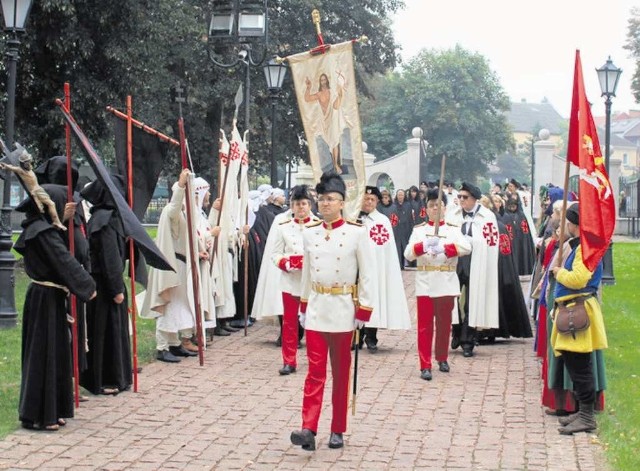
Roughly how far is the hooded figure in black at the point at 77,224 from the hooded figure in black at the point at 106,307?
0.30 meters

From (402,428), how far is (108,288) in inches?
116

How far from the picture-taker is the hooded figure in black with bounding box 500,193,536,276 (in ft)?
78.8

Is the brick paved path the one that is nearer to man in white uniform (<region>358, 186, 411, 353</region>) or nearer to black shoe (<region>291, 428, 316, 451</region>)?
black shoe (<region>291, 428, 316, 451</region>)

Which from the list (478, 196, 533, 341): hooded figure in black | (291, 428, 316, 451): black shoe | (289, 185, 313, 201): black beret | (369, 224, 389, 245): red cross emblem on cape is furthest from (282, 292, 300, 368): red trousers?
(291, 428, 316, 451): black shoe

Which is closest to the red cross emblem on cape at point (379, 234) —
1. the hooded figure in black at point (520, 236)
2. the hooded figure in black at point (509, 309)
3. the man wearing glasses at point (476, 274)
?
the man wearing glasses at point (476, 274)

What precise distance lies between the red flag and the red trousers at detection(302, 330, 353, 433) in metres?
1.87

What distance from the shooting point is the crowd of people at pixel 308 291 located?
8.80 m

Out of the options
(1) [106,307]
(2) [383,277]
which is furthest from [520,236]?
(1) [106,307]

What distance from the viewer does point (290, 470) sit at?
7.95 m

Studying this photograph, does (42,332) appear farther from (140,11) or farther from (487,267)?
(140,11)

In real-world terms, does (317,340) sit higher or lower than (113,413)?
higher

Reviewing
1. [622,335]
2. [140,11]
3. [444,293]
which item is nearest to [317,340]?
[444,293]

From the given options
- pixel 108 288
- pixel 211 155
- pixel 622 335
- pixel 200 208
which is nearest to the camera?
pixel 108 288

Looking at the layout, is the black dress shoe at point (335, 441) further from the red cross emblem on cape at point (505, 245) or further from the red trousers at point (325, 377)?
the red cross emblem on cape at point (505, 245)
